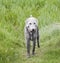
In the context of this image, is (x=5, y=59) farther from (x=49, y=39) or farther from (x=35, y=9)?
(x=35, y=9)

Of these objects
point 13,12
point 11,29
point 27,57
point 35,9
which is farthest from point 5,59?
point 35,9

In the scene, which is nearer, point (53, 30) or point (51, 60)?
point (51, 60)

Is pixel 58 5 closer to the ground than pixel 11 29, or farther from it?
farther from it

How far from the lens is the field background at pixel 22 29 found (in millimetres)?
7160

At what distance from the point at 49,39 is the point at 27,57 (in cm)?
258

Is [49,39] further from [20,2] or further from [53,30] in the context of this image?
[20,2]

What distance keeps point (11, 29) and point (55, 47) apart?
289 centimetres

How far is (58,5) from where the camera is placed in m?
13.4

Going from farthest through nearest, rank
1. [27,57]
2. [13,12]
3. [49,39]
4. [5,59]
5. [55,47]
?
1. [13,12]
2. [49,39]
3. [55,47]
4. [27,57]
5. [5,59]

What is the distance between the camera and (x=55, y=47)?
833 cm

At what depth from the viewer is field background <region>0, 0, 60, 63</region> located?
7.16 m

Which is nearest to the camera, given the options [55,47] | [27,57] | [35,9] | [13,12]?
[27,57]

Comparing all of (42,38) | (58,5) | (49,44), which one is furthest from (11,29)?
(58,5)

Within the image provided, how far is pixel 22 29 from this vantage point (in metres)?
11.3
